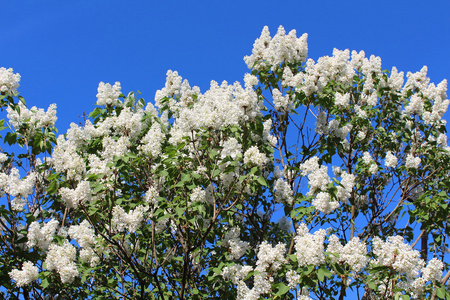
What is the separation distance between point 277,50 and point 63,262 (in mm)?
4892

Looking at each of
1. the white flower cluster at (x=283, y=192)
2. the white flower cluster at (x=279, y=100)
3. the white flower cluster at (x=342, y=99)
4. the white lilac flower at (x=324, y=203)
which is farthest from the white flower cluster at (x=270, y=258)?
the white flower cluster at (x=342, y=99)

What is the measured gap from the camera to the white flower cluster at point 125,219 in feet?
16.4

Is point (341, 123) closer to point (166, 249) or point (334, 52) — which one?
point (334, 52)

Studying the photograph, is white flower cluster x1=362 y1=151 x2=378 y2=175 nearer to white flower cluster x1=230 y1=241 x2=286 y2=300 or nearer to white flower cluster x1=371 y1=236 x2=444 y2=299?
white flower cluster x1=371 y1=236 x2=444 y2=299

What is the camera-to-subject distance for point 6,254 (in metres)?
5.85

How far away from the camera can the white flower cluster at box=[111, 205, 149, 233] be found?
4996 millimetres

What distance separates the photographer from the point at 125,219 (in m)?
5.02

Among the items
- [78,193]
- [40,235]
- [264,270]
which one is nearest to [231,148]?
[264,270]

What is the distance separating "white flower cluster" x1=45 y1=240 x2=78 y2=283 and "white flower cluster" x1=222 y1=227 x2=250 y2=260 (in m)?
1.93

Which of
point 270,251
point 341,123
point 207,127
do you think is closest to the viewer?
point 270,251

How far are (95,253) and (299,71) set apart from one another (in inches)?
184

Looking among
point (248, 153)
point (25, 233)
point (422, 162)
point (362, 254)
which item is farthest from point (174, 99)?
point (422, 162)

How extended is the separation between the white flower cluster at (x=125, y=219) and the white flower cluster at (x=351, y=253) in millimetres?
2280

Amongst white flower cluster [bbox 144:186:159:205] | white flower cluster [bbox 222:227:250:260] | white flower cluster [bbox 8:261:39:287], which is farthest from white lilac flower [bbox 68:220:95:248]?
white flower cluster [bbox 222:227:250:260]
